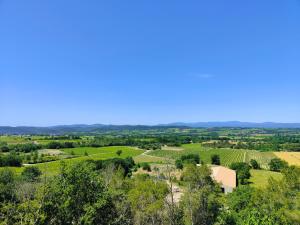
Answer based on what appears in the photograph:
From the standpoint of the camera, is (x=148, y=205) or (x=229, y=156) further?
(x=229, y=156)

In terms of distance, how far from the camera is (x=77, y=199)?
750 inches

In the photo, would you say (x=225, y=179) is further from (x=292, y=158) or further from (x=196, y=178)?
(x=292, y=158)

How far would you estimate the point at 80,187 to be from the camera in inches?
760

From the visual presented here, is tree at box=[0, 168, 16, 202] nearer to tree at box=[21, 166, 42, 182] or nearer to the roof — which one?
tree at box=[21, 166, 42, 182]

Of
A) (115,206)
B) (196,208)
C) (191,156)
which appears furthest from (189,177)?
(191,156)

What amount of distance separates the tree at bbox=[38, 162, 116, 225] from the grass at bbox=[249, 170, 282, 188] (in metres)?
45.3

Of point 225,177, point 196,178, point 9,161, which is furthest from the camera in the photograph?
point 9,161

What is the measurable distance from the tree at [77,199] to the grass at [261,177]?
45.3 m

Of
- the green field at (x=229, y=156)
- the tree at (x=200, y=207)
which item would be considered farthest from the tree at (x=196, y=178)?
the green field at (x=229, y=156)

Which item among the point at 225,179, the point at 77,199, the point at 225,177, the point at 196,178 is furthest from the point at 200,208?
the point at 225,177

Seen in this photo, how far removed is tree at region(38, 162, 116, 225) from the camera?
56.9 ft

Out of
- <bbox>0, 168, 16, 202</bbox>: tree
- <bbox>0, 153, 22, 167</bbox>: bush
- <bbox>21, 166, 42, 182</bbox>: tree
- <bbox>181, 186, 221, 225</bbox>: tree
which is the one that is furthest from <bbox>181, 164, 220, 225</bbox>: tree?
<bbox>0, 153, 22, 167</bbox>: bush

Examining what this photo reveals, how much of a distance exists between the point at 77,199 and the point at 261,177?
5752cm

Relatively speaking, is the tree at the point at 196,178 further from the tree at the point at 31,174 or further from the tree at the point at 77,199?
the tree at the point at 31,174
